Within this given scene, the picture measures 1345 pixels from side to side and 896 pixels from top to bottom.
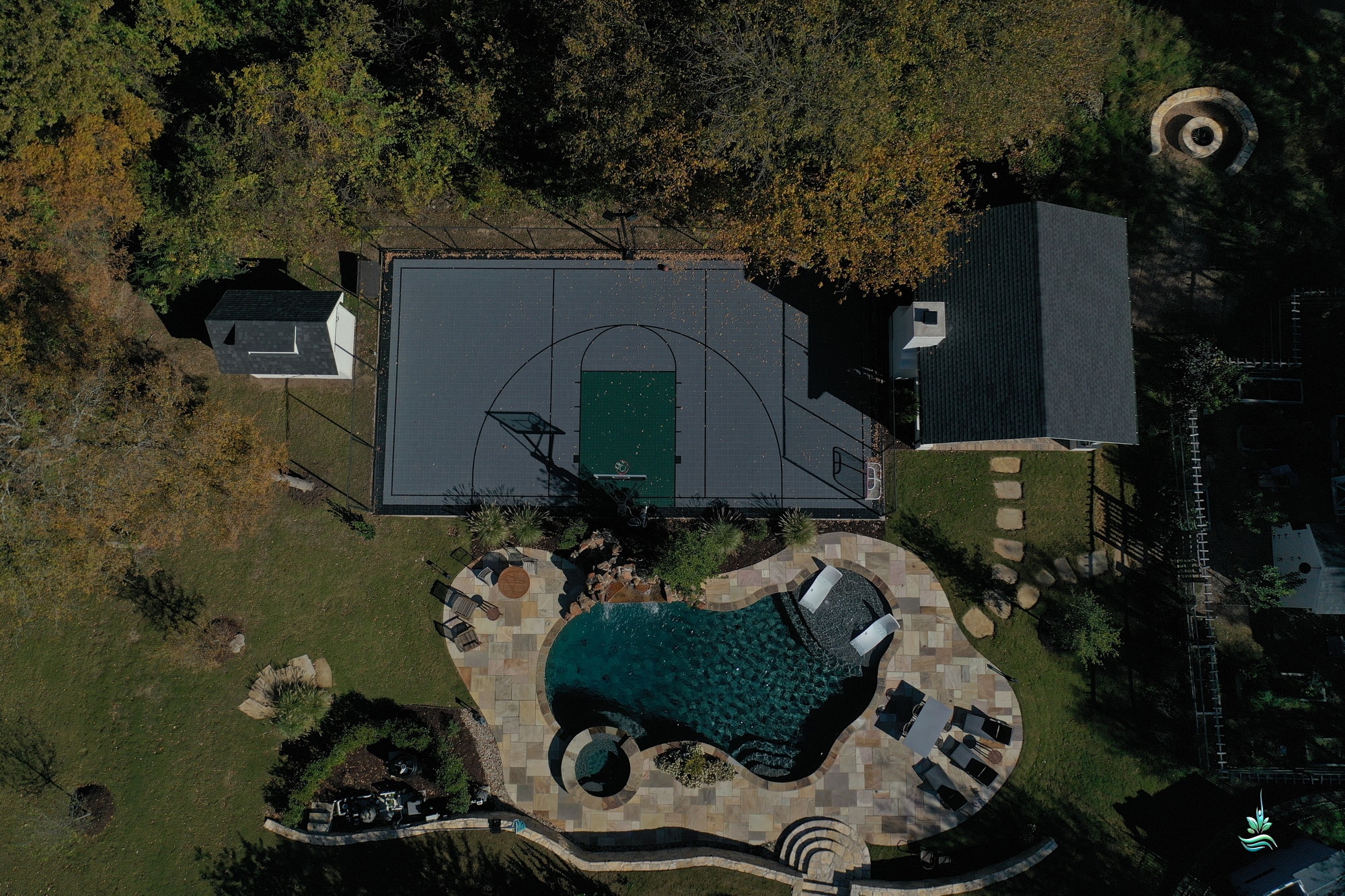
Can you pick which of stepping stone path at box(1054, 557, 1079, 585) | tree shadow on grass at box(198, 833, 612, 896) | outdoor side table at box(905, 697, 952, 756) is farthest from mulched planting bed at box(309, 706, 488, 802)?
stepping stone path at box(1054, 557, 1079, 585)

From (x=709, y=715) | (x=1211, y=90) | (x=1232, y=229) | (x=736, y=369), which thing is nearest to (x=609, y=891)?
(x=709, y=715)

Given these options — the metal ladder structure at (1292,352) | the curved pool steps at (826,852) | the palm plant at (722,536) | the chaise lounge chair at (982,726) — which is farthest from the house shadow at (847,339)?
the curved pool steps at (826,852)

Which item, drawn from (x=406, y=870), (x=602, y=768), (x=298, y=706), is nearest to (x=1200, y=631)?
(x=602, y=768)

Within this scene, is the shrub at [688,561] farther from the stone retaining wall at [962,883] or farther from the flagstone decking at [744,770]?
the stone retaining wall at [962,883]

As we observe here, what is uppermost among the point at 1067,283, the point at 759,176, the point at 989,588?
the point at 759,176

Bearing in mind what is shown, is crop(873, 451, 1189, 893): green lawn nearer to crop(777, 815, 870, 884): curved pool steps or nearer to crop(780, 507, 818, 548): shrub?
crop(777, 815, 870, 884): curved pool steps

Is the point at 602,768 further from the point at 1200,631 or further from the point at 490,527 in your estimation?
the point at 1200,631

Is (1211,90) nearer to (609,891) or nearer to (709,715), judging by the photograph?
(709,715)
